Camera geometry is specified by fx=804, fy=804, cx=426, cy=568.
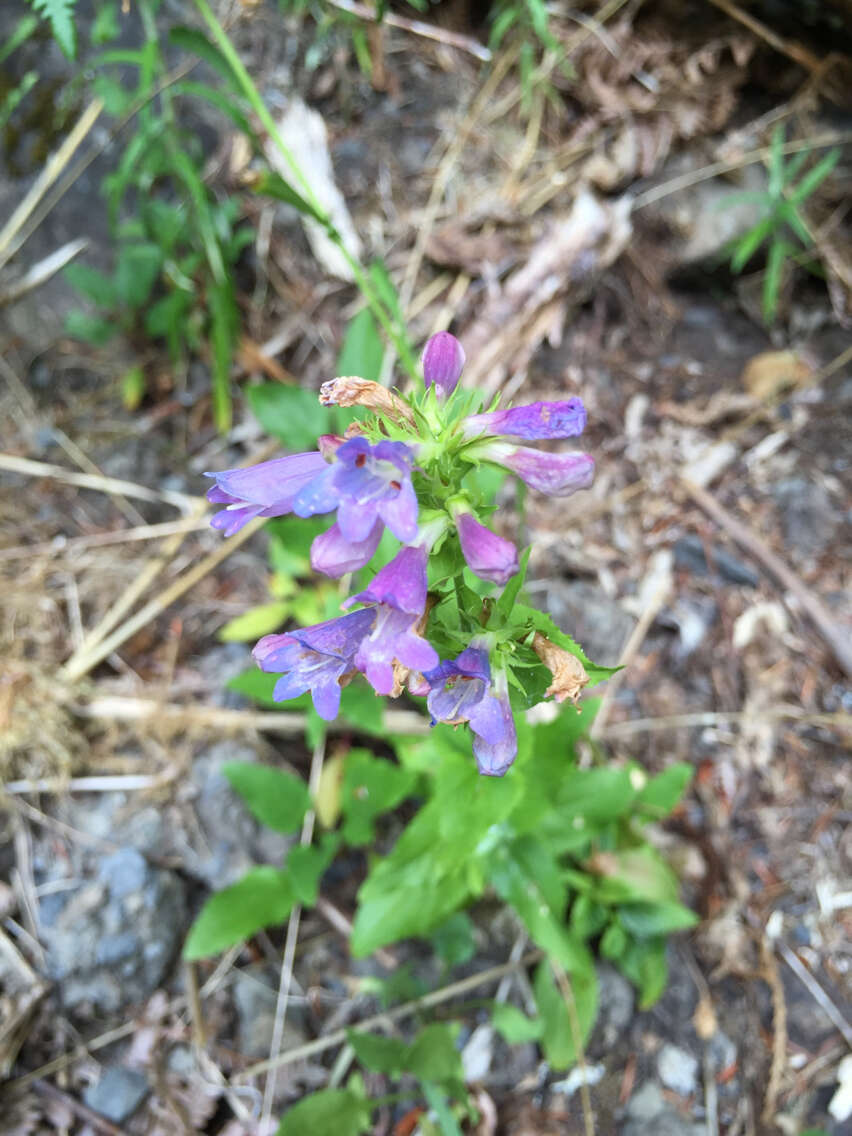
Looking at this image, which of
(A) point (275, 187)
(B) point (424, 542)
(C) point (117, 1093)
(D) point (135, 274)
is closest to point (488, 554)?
(B) point (424, 542)

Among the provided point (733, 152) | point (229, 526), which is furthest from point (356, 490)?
point (733, 152)

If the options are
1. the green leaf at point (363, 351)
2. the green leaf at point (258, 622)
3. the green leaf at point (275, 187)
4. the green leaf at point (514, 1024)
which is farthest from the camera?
the green leaf at point (258, 622)

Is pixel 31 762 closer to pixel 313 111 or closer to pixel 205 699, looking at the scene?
pixel 205 699

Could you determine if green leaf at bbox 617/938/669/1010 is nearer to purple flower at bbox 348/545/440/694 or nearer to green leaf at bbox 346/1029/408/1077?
green leaf at bbox 346/1029/408/1077

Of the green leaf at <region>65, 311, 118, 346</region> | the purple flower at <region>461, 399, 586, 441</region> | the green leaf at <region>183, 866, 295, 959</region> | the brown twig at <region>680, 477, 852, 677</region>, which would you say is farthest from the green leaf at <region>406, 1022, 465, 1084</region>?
the green leaf at <region>65, 311, 118, 346</region>

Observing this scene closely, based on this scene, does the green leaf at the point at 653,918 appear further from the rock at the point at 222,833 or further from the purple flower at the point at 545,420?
the purple flower at the point at 545,420

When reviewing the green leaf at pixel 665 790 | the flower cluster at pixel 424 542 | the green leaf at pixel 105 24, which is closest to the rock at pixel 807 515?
the green leaf at pixel 665 790
